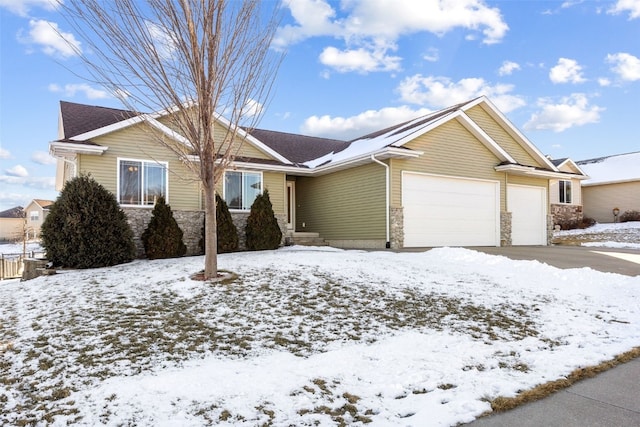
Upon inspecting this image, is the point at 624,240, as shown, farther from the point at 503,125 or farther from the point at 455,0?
the point at 455,0

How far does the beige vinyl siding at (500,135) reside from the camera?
15.7 meters

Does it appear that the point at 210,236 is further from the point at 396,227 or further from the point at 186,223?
the point at 396,227

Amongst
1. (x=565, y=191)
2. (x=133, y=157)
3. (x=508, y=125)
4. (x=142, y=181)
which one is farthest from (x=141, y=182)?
(x=565, y=191)

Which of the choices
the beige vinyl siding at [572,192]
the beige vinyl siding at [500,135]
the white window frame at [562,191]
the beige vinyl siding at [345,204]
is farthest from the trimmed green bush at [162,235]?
the white window frame at [562,191]

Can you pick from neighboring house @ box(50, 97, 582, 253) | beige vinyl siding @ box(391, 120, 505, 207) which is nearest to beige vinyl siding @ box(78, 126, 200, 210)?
neighboring house @ box(50, 97, 582, 253)

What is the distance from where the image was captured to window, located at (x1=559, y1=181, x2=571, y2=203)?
25.7 meters

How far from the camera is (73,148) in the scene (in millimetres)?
10406

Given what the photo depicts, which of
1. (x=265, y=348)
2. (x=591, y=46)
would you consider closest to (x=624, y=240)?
(x=591, y=46)

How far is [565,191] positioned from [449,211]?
54.1 ft

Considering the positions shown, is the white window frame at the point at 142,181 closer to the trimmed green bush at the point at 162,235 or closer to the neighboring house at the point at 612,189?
the trimmed green bush at the point at 162,235

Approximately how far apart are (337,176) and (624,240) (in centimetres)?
1415

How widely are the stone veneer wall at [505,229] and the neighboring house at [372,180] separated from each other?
43 millimetres

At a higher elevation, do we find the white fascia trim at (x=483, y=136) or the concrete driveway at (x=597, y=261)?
the white fascia trim at (x=483, y=136)

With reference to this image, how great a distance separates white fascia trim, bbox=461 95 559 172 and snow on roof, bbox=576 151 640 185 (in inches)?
445
